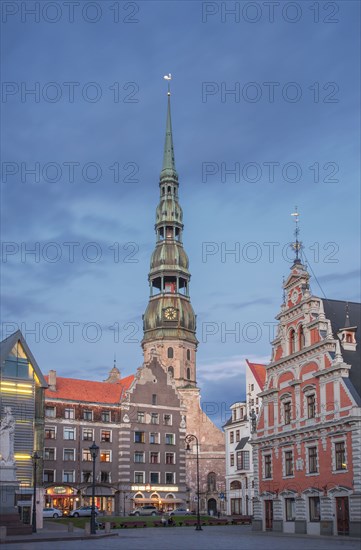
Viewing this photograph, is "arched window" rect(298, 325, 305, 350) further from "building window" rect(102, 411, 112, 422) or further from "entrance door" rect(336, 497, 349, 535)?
"building window" rect(102, 411, 112, 422)

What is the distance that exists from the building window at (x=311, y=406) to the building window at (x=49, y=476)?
4045 centimetres

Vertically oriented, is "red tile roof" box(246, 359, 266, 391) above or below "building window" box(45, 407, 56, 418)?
above

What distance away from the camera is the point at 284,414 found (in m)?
54.4

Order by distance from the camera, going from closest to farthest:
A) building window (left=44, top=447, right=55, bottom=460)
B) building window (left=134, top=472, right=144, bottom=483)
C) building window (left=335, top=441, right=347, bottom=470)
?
building window (left=335, top=441, right=347, bottom=470)
building window (left=44, top=447, right=55, bottom=460)
building window (left=134, top=472, right=144, bottom=483)

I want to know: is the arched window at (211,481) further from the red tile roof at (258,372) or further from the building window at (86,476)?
the building window at (86,476)

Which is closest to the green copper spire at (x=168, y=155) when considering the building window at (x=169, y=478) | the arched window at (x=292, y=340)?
the building window at (x=169, y=478)

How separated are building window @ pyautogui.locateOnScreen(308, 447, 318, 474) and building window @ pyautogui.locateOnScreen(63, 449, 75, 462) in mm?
40443

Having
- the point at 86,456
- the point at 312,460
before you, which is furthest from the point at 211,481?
the point at 312,460

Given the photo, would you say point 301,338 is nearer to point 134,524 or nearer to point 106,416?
point 134,524

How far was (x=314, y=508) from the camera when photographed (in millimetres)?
49094

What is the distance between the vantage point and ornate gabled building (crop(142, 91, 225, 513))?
112562mm

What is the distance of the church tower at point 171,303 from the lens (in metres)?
118

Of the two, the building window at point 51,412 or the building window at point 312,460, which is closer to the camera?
the building window at point 312,460

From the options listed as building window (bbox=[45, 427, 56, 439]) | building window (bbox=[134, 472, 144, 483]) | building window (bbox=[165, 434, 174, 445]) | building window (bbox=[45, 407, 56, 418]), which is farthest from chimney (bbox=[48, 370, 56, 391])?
building window (bbox=[165, 434, 174, 445])
